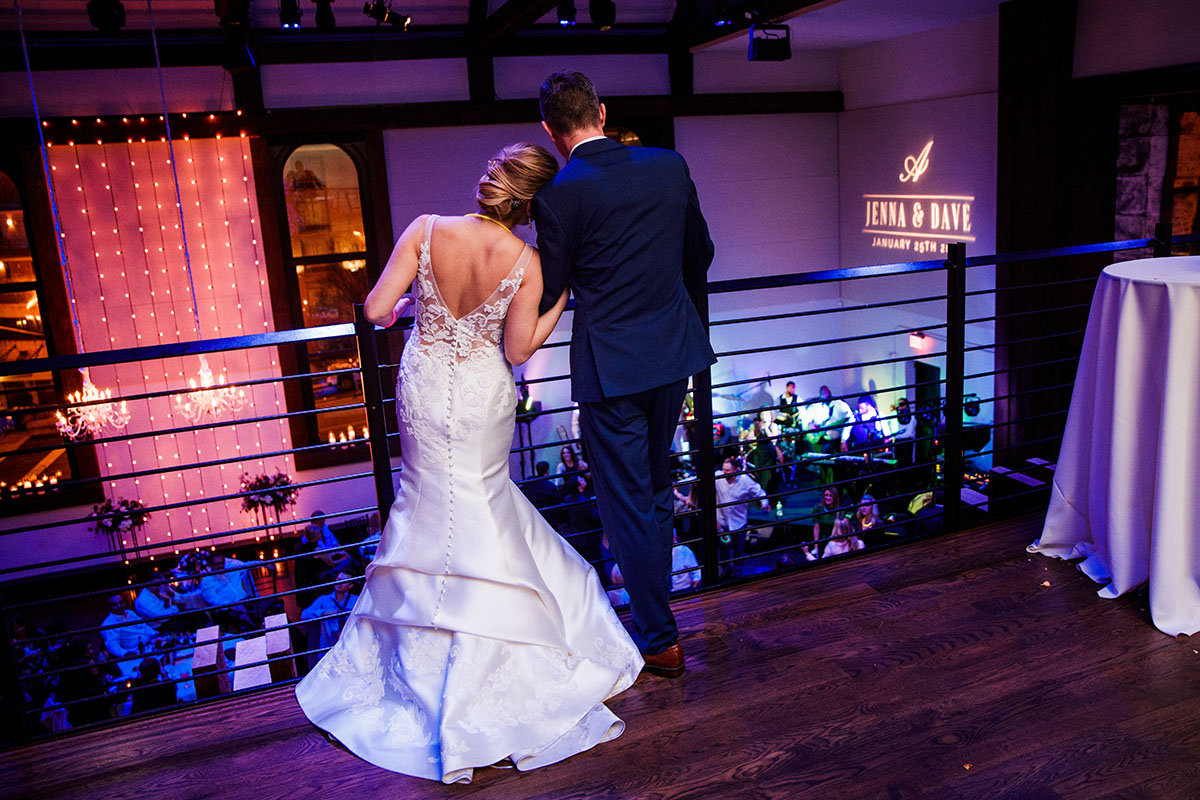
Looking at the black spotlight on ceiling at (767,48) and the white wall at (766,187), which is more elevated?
the black spotlight on ceiling at (767,48)

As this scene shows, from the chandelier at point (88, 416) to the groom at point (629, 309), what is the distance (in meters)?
6.49

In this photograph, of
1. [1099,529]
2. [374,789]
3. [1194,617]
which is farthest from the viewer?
[1099,529]

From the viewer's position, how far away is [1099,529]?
2908 millimetres

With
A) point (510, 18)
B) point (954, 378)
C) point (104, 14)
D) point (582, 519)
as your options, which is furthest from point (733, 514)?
point (104, 14)

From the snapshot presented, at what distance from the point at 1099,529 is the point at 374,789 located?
2.43 metres

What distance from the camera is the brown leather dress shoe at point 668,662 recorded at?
2.45 metres

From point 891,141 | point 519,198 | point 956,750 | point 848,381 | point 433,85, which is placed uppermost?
point 433,85

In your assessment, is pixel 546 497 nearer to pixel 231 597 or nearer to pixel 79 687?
pixel 231 597

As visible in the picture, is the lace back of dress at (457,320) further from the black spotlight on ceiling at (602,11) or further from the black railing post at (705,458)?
the black spotlight on ceiling at (602,11)

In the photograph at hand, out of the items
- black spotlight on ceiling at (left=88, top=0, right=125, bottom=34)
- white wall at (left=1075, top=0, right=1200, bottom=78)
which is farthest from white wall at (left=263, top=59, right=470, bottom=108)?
white wall at (left=1075, top=0, right=1200, bottom=78)

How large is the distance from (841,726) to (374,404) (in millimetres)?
1572

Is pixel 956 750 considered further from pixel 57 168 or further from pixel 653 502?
pixel 57 168

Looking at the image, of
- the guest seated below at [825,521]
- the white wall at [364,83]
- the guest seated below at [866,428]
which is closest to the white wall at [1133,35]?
the guest seated below at [866,428]

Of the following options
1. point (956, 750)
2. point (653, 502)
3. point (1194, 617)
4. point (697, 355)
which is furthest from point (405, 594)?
point (1194, 617)
